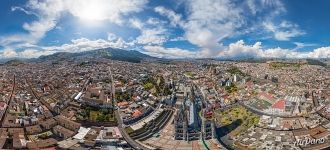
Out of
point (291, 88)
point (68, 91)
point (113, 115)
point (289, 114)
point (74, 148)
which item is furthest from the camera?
point (291, 88)

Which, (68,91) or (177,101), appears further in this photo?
(68,91)

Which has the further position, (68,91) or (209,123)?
(68,91)

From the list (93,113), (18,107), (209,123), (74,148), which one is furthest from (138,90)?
(74,148)

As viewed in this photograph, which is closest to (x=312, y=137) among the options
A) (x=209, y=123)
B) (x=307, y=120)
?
(x=307, y=120)

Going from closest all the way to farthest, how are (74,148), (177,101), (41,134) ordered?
1. (74,148)
2. (41,134)
3. (177,101)

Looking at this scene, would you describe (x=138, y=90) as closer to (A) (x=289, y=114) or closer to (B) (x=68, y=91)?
(B) (x=68, y=91)

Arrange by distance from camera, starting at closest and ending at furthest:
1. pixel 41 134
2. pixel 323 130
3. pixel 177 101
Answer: pixel 41 134
pixel 323 130
pixel 177 101

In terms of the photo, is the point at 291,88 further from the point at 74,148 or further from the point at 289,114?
the point at 74,148

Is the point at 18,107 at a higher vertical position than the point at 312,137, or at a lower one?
higher

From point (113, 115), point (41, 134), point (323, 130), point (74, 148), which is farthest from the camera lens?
point (113, 115)
